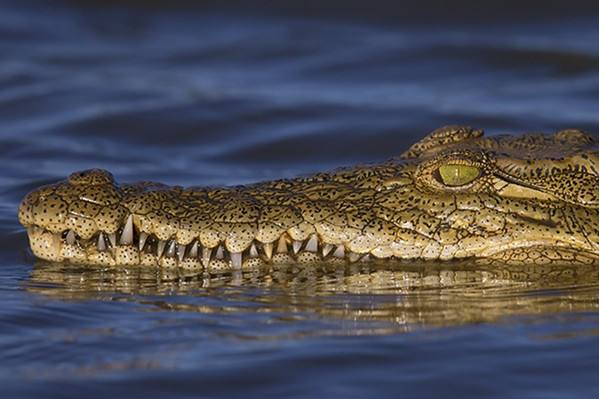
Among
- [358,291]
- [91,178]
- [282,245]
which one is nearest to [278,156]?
[91,178]

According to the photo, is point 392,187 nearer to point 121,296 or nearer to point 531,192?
point 531,192

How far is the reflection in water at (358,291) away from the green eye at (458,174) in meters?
0.45

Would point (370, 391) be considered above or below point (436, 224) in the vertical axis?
below

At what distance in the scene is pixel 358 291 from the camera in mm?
7270

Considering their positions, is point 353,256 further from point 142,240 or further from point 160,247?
point 142,240

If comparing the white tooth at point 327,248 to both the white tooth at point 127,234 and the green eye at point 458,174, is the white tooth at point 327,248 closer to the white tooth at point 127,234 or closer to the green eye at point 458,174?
the green eye at point 458,174

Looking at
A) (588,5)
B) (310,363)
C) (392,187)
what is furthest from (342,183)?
(588,5)

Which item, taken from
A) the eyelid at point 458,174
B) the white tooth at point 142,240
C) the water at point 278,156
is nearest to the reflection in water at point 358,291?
the water at point 278,156

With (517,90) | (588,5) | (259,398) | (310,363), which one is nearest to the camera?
(259,398)

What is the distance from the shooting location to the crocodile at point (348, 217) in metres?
7.59

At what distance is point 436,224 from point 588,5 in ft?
31.5

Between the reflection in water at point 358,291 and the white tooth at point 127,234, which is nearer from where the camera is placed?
the reflection in water at point 358,291

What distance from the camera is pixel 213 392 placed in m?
5.62

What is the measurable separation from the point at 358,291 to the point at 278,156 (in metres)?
4.39
